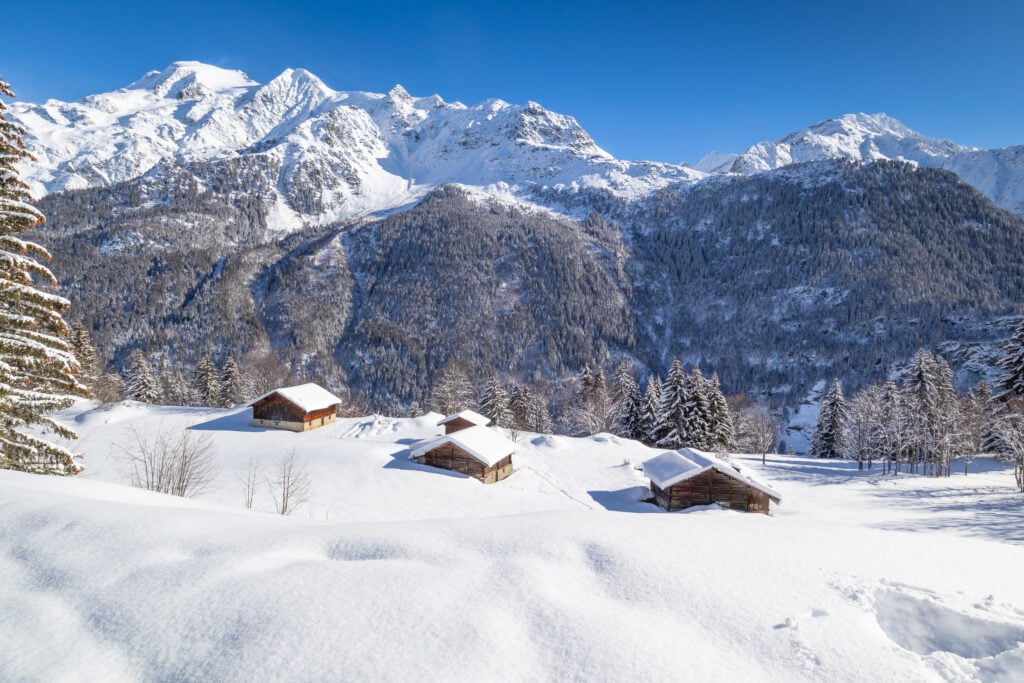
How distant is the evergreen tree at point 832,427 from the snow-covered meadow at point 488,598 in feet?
190

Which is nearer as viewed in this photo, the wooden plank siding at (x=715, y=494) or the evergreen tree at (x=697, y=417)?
the wooden plank siding at (x=715, y=494)

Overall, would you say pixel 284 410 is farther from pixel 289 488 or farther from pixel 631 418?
pixel 631 418

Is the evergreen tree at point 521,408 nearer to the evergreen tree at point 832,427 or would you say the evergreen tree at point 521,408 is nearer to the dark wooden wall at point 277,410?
the dark wooden wall at point 277,410

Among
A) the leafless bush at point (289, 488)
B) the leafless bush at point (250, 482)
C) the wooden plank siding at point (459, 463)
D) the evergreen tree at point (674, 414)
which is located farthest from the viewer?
the evergreen tree at point (674, 414)

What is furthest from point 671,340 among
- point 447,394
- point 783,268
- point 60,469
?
point 60,469

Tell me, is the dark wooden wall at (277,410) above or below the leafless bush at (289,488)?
above

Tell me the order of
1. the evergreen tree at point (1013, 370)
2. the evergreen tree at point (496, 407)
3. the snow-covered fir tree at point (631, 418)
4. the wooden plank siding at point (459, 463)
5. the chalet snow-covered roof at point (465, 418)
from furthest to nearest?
the evergreen tree at point (496, 407)
the snow-covered fir tree at point (631, 418)
the chalet snow-covered roof at point (465, 418)
the evergreen tree at point (1013, 370)
the wooden plank siding at point (459, 463)

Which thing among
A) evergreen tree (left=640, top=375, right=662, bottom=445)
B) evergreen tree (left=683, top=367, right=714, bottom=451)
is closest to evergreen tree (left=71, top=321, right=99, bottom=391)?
evergreen tree (left=640, top=375, right=662, bottom=445)

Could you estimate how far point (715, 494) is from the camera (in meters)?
27.5

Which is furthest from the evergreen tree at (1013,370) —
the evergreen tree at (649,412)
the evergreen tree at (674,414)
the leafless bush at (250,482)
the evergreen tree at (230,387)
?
the evergreen tree at (230,387)

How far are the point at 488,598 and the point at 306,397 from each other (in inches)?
1652

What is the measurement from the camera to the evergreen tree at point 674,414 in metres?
47.8

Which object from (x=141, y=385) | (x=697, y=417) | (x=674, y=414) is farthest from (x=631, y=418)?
(x=141, y=385)

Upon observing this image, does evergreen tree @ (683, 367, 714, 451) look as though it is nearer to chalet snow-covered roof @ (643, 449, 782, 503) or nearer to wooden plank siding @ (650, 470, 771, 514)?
chalet snow-covered roof @ (643, 449, 782, 503)
